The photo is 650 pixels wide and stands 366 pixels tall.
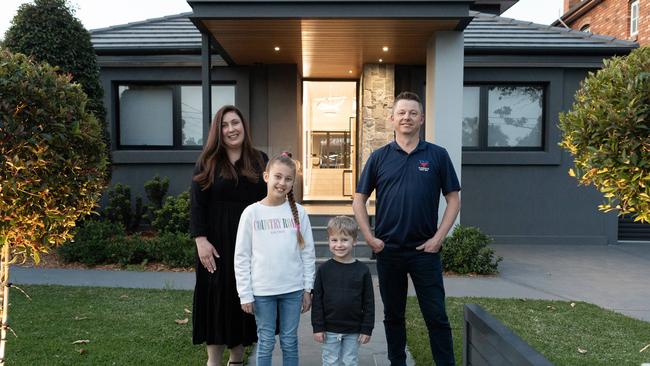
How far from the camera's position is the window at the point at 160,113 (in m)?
10.6

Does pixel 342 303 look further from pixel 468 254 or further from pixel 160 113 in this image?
pixel 160 113

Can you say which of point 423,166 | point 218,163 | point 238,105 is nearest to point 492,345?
point 423,166

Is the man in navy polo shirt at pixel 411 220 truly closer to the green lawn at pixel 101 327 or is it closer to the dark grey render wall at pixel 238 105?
the green lawn at pixel 101 327

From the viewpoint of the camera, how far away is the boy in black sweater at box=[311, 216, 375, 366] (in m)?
3.08

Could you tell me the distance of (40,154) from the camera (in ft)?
9.73

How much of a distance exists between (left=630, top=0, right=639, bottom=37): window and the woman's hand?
16435 millimetres

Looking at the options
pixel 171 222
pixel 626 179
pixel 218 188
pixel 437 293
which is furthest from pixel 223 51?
pixel 626 179

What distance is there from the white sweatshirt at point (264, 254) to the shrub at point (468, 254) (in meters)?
4.67

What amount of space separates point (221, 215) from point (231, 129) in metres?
0.56

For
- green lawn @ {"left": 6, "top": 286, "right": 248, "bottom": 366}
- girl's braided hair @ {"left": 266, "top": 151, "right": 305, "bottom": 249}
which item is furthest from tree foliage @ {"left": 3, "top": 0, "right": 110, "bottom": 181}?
girl's braided hair @ {"left": 266, "top": 151, "right": 305, "bottom": 249}

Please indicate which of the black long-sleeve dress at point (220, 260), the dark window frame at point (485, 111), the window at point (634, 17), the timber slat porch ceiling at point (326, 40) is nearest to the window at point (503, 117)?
the dark window frame at point (485, 111)

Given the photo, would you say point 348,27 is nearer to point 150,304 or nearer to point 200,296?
point 150,304

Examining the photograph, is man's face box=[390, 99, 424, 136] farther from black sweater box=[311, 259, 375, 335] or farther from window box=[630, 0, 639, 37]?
window box=[630, 0, 639, 37]

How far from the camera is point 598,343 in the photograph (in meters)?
4.52
